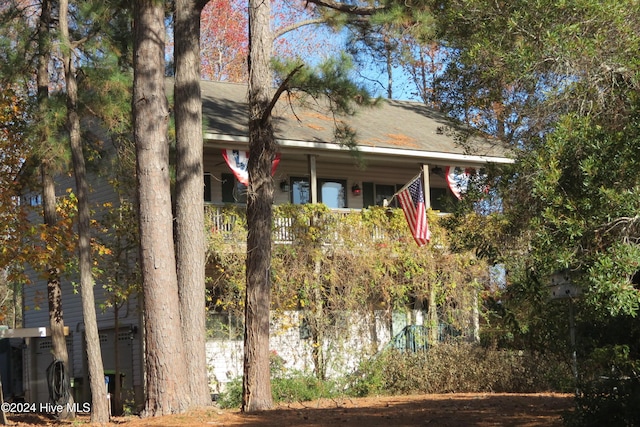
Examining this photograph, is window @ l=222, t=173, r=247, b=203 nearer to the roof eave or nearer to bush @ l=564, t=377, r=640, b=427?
the roof eave

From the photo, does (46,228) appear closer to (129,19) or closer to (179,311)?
(129,19)

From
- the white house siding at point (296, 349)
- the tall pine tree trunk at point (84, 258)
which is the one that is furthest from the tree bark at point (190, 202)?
the white house siding at point (296, 349)

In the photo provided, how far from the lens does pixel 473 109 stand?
468 inches

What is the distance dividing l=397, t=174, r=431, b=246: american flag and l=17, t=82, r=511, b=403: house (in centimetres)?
159

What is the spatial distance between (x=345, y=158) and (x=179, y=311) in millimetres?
11381

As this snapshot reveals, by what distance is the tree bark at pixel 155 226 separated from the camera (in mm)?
11297

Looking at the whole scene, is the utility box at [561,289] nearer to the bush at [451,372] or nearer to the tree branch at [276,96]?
the tree branch at [276,96]

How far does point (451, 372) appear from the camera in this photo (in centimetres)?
1925

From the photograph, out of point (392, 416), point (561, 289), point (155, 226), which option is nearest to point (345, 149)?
point (155, 226)

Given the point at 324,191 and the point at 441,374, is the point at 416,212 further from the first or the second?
the point at 324,191

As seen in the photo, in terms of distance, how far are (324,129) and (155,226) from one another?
Result: 37.4 feet

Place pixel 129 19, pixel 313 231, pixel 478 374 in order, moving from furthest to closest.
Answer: pixel 313 231 → pixel 478 374 → pixel 129 19

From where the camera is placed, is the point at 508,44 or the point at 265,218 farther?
the point at 265,218

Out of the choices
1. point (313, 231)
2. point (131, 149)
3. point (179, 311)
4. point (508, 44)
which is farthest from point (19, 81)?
point (508, 44)
